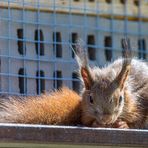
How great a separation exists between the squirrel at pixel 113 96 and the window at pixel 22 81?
1.80 ft

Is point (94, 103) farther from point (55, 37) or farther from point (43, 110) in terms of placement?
point (55, 37)

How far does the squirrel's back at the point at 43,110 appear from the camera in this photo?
3814 millimetres

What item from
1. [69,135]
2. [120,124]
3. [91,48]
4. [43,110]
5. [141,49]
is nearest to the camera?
[69,135]

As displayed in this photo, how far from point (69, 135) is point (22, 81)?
1425mm

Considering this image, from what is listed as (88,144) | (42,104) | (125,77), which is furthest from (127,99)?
(88,144)

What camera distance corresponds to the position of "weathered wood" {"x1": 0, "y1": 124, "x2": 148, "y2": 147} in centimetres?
335

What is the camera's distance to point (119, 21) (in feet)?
17.8

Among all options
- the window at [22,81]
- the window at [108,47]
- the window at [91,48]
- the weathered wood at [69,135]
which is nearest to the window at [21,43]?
the window at [22,81]

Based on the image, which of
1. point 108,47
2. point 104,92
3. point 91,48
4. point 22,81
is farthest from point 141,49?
point 104,92

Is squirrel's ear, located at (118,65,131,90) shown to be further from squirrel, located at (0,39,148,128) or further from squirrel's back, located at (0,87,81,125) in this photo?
squirrel's back, located at (0,87,81,125)

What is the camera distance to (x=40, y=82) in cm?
488

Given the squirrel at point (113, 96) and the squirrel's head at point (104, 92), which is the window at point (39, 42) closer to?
the squirrel at point (113, 96)

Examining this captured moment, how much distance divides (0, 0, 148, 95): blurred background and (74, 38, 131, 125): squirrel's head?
2.19ft

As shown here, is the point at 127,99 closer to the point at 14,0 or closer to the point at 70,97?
the point at 70,97
